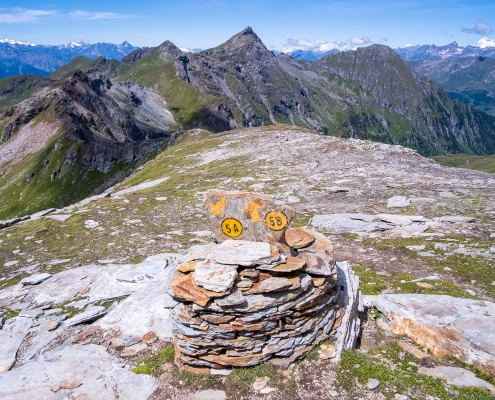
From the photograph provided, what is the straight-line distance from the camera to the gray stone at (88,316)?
13.6m

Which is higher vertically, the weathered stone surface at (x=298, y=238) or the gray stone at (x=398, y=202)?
the weathered stone surface at (x=298, y=238)

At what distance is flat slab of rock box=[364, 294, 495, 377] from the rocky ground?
337 mm

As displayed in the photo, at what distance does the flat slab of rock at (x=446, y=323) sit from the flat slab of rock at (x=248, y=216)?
486 cm

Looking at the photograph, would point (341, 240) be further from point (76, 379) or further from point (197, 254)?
point (76, 379)

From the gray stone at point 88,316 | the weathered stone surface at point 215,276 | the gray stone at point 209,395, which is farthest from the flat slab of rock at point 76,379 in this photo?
the weathered stone surface at point 215,276

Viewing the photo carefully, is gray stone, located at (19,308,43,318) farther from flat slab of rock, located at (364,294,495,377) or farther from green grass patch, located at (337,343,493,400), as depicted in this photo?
flat slab of rock, located at (364,294,495,377)

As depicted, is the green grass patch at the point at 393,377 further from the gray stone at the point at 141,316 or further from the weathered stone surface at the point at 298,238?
the gray stone at the point at 141,316

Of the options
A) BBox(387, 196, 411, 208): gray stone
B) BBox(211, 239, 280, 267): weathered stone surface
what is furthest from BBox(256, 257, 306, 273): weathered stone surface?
BBox(387, 196, 411, 208): gray stone

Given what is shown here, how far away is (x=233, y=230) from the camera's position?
39.2ft

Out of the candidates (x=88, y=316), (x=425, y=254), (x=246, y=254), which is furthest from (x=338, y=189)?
(x=88, y=316)

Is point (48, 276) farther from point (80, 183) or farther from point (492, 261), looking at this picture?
point (80, 183)

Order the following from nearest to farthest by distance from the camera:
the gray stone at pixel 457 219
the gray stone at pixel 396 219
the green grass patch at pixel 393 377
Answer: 1. the green grass patch at pixel 393 377
2. the gray stone at pixel 457 219
3. the gray stone at pixel 396 219

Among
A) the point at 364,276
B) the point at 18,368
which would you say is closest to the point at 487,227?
the point at 364,276

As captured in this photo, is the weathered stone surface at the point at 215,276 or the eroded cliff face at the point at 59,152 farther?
the eroded cliff face at the point at 59,152
